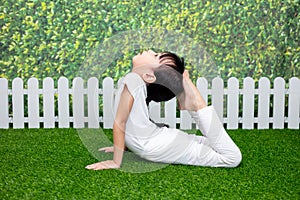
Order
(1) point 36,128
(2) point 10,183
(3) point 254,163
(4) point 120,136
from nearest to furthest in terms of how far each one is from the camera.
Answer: (2) point 10,183, (4) point 120,136, (3) point 254,163, (1) point 36,128

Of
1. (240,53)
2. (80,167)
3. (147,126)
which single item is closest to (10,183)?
(80,167)

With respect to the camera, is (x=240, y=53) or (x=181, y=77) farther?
(x=240, y=53)

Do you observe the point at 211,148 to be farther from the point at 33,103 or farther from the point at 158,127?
the point at 33,103

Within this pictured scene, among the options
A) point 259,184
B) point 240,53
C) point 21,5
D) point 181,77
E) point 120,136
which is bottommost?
point 259,184

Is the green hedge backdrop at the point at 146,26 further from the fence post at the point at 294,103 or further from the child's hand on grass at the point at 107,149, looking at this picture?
the child's hand on grass at the point at 107,149

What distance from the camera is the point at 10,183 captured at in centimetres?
317

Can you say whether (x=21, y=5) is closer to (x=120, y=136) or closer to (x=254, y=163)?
(x=120, y=136)

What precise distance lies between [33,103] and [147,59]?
6.86 feet

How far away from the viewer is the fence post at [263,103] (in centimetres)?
514

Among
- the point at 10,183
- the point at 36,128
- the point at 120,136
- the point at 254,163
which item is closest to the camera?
the point at 10,183

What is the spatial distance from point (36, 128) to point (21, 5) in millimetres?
1213

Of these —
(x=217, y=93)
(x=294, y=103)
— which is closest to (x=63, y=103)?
(x=217, y=93)

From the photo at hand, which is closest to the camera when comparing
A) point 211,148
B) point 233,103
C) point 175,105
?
point 211,148

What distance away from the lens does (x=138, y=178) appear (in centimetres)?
330
